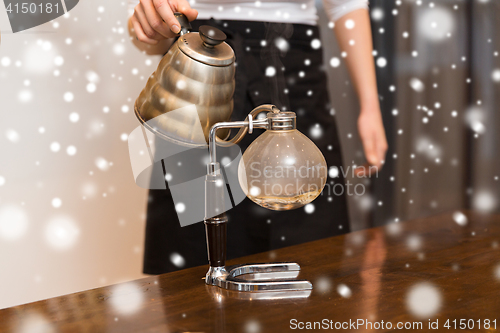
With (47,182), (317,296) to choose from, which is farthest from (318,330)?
(47,182)

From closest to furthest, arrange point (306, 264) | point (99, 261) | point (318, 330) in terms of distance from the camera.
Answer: point (318, 330), point (306, 264), point (99, 261)

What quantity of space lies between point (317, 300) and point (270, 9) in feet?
2.23

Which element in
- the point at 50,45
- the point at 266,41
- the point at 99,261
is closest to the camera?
the point at 266,41

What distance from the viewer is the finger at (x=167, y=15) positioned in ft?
2.36

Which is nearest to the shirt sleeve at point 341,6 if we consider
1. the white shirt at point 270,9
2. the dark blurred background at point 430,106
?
the white shirt at point 270,9

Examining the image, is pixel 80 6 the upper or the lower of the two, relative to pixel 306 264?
upper

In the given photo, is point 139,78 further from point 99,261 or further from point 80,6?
point 99,261

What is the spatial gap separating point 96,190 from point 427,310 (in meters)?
0.98

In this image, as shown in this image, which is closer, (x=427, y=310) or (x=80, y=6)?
(x=427, y=310)

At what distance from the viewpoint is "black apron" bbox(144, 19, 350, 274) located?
40.3 inches

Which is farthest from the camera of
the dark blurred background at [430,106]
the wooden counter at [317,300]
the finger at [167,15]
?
the dark blurred background at [430,106]

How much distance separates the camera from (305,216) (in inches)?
44.1

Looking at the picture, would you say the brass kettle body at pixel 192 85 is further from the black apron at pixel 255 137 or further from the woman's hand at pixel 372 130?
the woman's hand at pixel 372 130

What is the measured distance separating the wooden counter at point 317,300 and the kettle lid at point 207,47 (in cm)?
32
